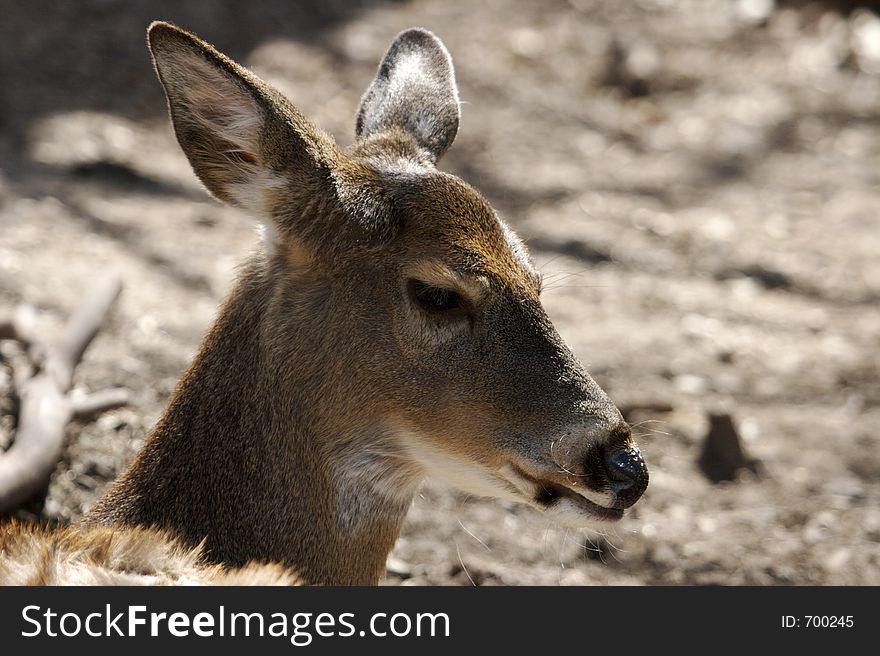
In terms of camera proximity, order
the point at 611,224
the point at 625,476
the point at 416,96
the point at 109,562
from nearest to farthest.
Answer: the point at 109,562, the point at 625,476, the point at 416,96, the point at 611,224

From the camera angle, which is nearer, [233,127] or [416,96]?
[233,127]

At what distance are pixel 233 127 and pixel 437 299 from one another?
0.76m

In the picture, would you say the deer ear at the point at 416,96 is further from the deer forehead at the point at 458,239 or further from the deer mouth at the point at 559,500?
the deer mouth at the point at 559,500

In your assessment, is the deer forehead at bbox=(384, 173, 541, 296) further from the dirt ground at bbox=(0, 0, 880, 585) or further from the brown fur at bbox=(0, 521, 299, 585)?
the dirt ground at bbox=(0, 0, 880, 585)

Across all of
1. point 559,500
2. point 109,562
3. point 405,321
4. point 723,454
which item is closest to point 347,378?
point 405,321

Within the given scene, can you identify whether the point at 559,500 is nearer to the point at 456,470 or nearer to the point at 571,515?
the point at 571,515

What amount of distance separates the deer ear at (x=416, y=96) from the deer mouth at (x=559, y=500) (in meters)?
1.23

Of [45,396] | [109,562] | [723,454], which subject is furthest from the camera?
[723,454]

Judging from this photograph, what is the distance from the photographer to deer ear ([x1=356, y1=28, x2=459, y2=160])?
425cm

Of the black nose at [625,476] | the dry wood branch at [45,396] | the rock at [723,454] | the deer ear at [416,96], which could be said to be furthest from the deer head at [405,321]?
the rock at [723,454]

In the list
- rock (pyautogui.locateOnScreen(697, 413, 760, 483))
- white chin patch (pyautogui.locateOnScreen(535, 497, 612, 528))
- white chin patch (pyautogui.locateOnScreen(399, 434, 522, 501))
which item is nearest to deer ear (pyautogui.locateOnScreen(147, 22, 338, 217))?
white chin patch (pyautogui.locateOnScreen(399, 434, 522, 501))

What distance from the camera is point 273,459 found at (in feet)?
12.1

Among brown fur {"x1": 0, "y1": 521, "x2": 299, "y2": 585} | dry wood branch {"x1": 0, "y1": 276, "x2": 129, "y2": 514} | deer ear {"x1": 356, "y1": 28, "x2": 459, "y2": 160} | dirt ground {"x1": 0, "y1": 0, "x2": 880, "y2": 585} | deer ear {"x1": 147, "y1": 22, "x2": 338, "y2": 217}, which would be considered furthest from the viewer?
dirt ground {"x1": 0, "y1": 0, "x2": 880, "y2": 585}

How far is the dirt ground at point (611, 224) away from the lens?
5.34 meters
